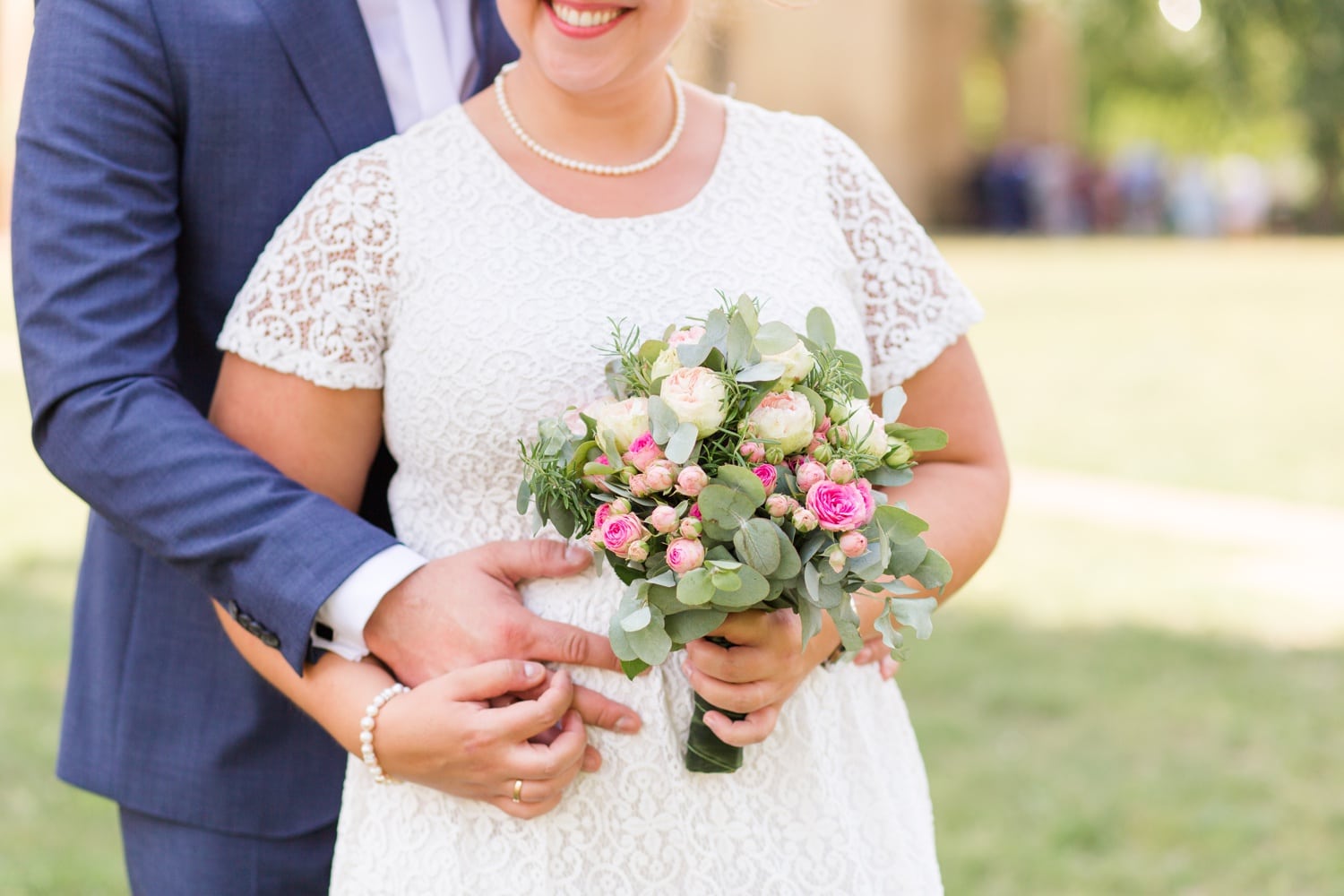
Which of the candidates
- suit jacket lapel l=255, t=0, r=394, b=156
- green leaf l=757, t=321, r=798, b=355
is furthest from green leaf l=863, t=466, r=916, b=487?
suit jacket lapel l=255, t=0, r=394, b=156

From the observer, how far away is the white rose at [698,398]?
1.82 meters

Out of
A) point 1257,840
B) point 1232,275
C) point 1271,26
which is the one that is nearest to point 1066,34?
point 1271,26

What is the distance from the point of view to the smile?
2.17 meters

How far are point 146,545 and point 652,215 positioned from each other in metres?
0.88

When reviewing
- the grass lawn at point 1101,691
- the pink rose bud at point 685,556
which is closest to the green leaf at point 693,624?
the pink rose bud at point 685,556

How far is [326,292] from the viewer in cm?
215

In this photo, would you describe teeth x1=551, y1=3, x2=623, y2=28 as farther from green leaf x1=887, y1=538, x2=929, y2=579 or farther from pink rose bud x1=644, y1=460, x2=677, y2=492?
green leaf x1=887, y1=538, x2=929, y2=579

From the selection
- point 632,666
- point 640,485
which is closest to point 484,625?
point 632,666

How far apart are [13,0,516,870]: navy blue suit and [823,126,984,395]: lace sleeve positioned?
73 cm

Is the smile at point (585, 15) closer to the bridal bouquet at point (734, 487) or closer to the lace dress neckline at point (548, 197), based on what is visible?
the lace dress neckline at point (548, 197)

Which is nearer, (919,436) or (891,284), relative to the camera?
(919,436)

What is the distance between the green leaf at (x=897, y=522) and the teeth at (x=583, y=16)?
0.84 metres

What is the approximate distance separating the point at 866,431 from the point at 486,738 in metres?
0.66

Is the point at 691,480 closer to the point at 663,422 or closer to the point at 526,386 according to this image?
the point at 663,422
